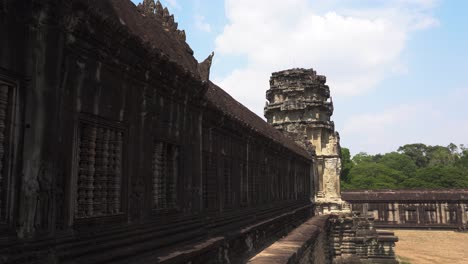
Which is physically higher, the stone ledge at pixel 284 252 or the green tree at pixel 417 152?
the green tree at pixel 417 152

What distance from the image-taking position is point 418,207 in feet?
138

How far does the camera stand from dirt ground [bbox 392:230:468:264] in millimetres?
26594

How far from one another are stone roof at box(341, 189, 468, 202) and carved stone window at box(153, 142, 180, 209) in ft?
133

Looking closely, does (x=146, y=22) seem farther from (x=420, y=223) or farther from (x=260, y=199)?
(x=420, y=223)

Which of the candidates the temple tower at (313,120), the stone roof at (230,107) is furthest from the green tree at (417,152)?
the stone roof at (230,107)

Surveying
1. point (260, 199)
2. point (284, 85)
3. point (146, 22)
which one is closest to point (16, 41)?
point (146, 22)

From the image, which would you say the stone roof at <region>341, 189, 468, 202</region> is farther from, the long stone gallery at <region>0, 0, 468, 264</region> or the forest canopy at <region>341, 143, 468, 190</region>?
the long stone gallery at <region>0, 0, 468, 264</region>

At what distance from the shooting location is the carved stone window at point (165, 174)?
226 inches

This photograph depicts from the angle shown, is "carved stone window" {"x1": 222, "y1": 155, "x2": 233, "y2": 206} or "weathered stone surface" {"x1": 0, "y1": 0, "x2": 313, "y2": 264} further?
"carved stone window" {"x1": 222, "y1": 155, "x2": 233, "y2": 206}

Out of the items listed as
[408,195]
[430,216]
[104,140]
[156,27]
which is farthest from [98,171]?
[430,216]

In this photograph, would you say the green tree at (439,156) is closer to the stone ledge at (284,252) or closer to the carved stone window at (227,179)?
the stone ledge at (284,252)

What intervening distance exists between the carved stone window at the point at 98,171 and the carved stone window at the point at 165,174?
962mm

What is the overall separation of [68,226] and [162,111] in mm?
2368

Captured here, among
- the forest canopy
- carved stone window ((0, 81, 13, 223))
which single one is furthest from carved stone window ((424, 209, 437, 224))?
carved stone window ((0, 81, 13, 223))
